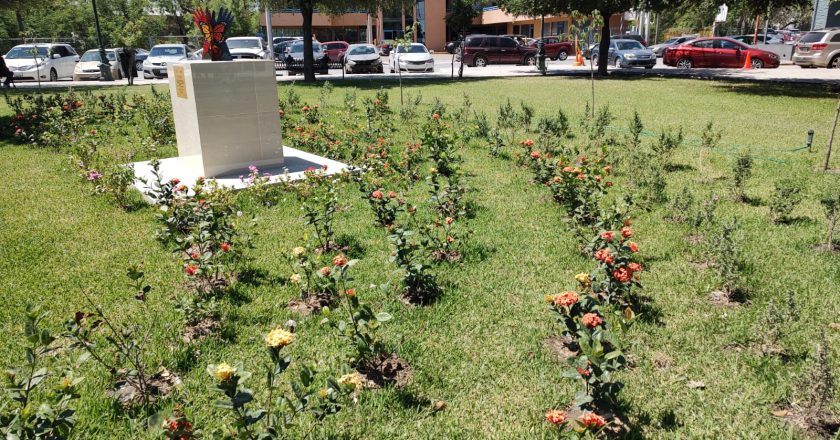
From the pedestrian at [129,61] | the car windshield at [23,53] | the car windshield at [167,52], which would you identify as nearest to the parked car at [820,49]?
the car windshield at [167,52]

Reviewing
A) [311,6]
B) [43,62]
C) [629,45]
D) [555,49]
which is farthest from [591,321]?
[555,49]

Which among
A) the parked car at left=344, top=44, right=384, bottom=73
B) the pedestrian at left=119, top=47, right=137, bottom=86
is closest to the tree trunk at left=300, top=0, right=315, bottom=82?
the parked car at left=344, top=44, right=384, bottom=73

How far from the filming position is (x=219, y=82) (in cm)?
722

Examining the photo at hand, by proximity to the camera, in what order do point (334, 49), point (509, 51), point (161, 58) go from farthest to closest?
point (334, 49) → point (509, 51) → point (161, 58)

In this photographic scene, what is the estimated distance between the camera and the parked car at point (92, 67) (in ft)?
78.1

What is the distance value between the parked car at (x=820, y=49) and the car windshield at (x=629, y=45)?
7.06m

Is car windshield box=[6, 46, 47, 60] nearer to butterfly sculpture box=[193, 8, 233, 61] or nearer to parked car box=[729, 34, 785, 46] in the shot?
butterfly sculpture box=[193, 8, 233, 61]

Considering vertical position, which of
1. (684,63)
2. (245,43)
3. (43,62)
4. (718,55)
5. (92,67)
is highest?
(245,43)

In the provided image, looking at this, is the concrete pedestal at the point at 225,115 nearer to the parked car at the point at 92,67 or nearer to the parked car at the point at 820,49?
the parked car at the point at 92,67

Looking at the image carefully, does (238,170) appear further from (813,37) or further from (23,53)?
(813,37)

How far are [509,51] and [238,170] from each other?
27678mm

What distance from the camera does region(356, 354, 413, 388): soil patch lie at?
10.8ft

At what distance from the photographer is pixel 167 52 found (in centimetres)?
2498

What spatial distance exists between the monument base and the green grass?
79 centimetres
